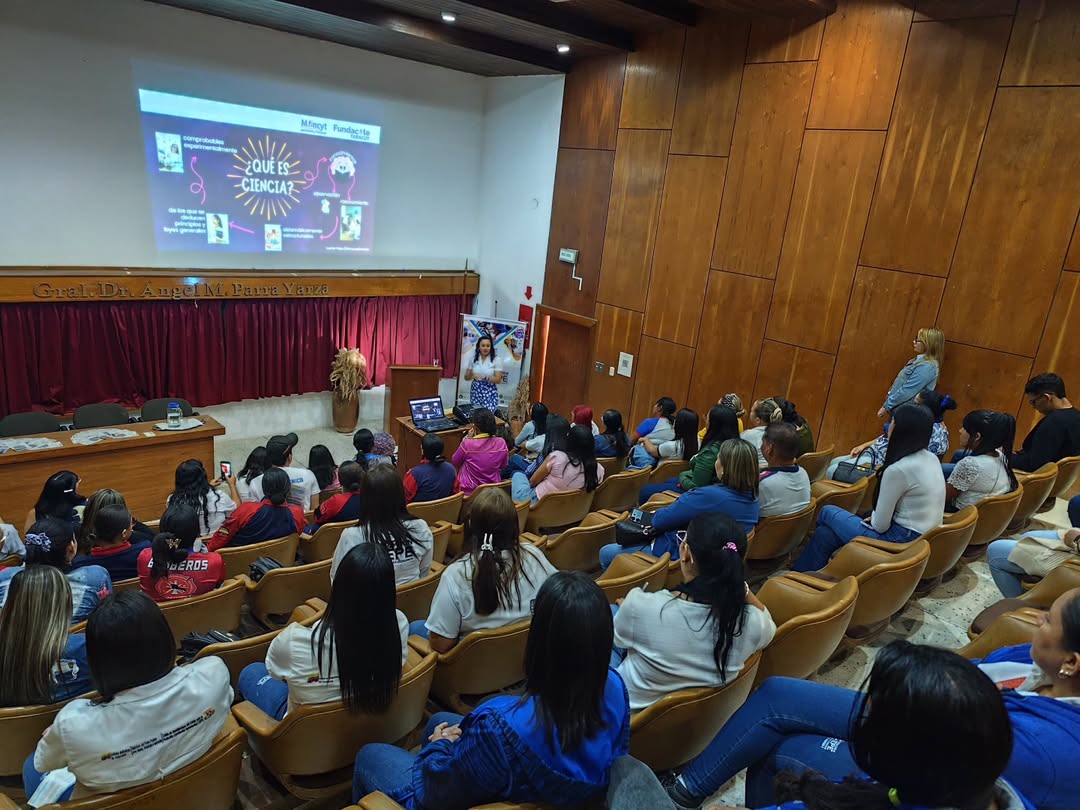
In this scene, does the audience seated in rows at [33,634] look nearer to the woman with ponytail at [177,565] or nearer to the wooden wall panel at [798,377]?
the woman with ponytail at [177,565]

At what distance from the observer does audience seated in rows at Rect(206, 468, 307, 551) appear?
→ 3.40m

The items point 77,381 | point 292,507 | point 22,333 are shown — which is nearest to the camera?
point 292,507

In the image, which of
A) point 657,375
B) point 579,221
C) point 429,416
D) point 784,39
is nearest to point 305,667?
point 429,416

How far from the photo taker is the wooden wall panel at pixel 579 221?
24.2 ft

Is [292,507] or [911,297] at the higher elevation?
[911,297]

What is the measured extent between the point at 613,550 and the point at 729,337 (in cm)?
358

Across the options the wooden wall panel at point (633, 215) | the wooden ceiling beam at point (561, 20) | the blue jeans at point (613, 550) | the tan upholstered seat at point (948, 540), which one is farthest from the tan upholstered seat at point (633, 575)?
the wooden ceiling beam at point (561, 20)

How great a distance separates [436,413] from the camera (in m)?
6.66

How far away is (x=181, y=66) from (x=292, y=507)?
17.4 feet

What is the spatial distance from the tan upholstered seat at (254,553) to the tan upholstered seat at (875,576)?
8.24 feet

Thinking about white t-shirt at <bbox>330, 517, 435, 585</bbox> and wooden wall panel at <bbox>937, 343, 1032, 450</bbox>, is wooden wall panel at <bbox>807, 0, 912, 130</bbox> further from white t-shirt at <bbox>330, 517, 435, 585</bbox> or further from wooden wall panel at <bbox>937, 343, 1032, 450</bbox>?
white t-shirt at <bbox>330, 517, 435, 585</bbox>

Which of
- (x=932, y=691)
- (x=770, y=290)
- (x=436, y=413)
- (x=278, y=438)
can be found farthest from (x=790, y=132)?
(x=932, y=691)

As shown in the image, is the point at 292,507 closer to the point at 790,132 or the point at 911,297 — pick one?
the point at 911,297

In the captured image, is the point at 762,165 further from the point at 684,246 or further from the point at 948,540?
the point at 948,540
